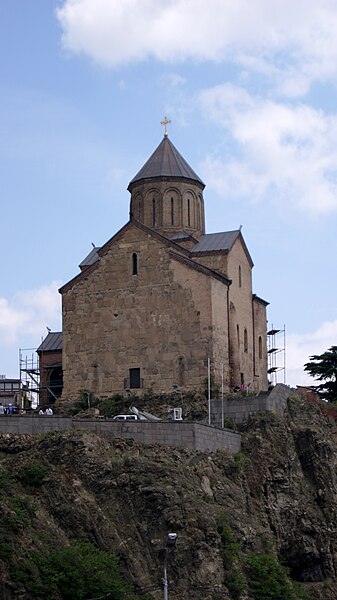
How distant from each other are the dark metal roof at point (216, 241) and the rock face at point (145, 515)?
46.2 ft

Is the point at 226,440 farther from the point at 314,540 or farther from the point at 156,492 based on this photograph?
the point at 156,492

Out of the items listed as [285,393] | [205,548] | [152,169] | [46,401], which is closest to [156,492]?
[205,548]

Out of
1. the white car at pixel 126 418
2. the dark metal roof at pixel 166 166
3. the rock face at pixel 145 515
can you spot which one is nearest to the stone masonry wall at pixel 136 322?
the dark metal roof at pixel 166 166

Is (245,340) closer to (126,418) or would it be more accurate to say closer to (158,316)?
(158,316)

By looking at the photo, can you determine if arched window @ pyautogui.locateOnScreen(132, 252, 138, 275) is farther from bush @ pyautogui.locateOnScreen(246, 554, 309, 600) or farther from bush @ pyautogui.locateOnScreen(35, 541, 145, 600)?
bush @ pyautogui.locateOnScreen(35, 541, 145, 600)

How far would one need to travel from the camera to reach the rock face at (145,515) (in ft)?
123

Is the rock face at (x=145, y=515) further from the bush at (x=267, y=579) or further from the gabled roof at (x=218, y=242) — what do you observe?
the gabled roof at (x=218, y=242)

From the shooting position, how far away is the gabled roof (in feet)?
190

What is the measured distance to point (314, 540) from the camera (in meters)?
47.5

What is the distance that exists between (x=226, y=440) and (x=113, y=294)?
461 inches

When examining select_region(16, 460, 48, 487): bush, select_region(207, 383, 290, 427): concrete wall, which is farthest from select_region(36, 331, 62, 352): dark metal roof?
select_region(16, 460, 48, 487): bush

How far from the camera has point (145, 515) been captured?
39.6 m

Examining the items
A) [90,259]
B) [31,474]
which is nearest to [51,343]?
[90,259]

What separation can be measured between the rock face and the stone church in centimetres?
879
